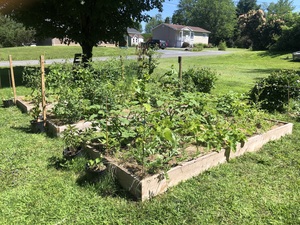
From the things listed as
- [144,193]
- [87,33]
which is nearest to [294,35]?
[87,33]

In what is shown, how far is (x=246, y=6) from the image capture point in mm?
89562

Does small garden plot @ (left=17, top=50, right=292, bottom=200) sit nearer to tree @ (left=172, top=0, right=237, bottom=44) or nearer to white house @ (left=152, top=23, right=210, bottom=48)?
white house @ (left=152, top=23, right=210, bottom=48)

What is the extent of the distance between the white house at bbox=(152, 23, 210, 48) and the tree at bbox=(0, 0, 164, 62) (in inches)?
1658

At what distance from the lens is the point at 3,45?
126 feet

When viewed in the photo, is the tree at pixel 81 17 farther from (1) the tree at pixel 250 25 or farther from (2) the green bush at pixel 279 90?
(1) the tree at pixel 250 25

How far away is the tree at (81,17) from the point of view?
10375mm

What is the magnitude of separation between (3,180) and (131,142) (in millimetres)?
1522

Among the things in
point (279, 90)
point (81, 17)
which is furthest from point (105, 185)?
point (81, 17)

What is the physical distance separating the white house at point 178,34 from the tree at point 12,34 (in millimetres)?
25888

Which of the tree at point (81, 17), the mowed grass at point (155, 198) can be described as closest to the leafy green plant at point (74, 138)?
the mowed grass at point (155, 198)

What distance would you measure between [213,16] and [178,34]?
21.9 metres

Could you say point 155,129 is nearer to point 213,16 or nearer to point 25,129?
point 25,129

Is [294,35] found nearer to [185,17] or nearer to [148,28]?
[185,17]

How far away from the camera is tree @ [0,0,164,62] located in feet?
34.0
